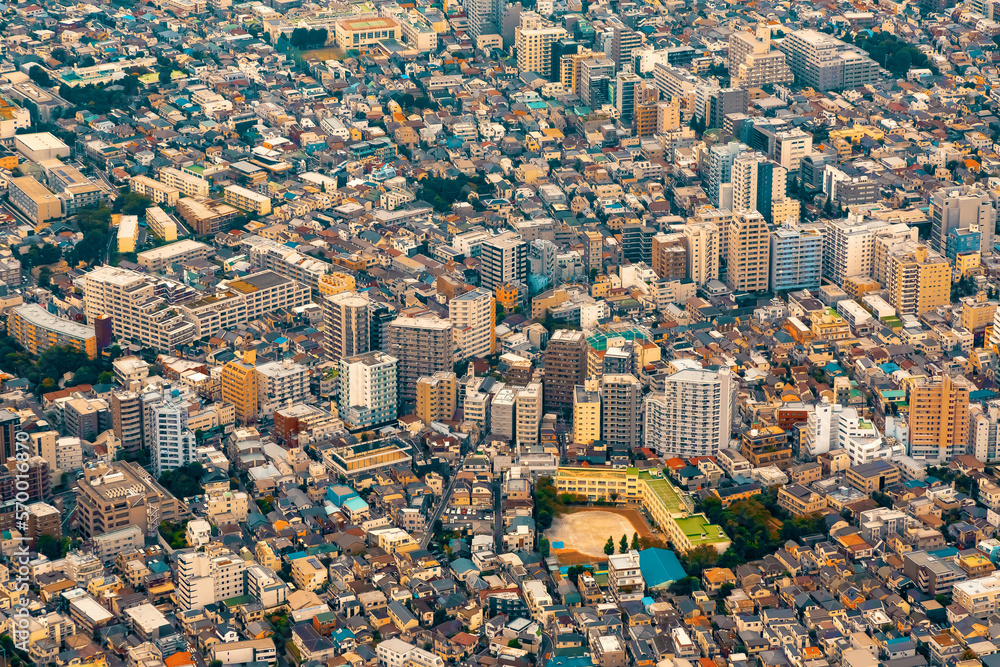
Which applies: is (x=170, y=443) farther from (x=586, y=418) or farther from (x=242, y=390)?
(x=586, y=418)

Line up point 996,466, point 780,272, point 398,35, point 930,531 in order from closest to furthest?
point 930,531 → point 996,466 → point 780,272 → point 398,35

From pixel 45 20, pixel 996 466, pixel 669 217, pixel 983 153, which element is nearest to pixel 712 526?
pixel 996 466

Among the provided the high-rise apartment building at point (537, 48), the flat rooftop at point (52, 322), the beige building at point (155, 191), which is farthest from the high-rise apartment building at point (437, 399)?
the high-rise apartment building at point (537, 48)

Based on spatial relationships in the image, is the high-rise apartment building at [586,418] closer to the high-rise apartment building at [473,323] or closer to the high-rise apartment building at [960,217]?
the high-rise apartment building at [473,323]

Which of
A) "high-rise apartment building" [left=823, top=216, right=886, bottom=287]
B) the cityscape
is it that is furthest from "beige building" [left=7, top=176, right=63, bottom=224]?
"high-rise apartment building" [left=823, top=216, right=886, bottom=287]

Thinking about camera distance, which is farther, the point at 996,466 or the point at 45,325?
the point at 45,325

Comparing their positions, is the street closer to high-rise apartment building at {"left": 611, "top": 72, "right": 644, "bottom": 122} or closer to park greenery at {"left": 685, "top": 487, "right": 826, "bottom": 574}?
park greenery at {"left": 685, "top": 487, "right": 826, "bottom": 574}

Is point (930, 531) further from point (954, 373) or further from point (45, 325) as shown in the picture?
point (45, 325)

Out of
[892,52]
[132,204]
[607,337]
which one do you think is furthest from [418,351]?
[892,52]
